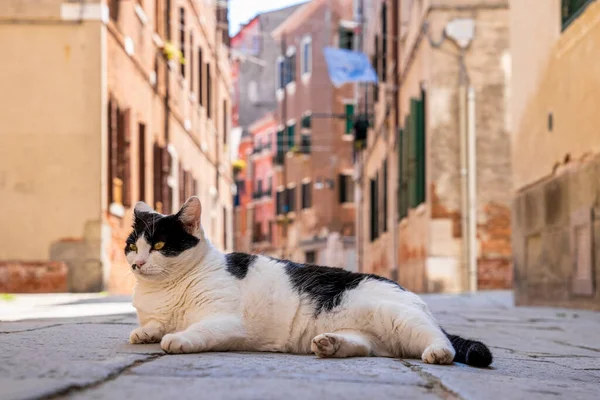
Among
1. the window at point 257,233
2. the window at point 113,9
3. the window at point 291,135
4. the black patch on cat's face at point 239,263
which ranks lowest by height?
the black patch on cat's face at point 239,263

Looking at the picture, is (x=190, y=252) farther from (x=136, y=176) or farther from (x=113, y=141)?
(x=136, y=176)

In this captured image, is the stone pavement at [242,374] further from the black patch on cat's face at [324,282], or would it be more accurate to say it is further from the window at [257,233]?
the window at [257,233]

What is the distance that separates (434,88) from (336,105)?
23.3m

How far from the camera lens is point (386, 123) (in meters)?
21.1

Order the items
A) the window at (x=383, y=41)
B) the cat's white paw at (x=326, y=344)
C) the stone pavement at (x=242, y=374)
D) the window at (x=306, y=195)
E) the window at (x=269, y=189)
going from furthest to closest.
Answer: the window at (x=269, y=189)
the window at (x=306, y=195)
the window at (x=383, y=41)
the cat's white paw at (x=326, y=344)
the stone pavement at (x=242, y=374)

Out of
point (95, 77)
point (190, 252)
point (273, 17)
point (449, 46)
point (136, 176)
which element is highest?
point (273, 17)

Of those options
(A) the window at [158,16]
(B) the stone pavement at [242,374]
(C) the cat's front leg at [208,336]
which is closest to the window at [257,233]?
(A) the window at [158,16]

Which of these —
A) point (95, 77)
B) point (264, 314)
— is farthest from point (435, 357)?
point (95, 77)

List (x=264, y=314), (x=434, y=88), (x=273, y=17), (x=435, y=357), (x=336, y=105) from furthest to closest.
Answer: (x=273, y=17) < (x=336, y=105) < (x=434, y=88) < (x=264, y=314) < (x=435, y=357)

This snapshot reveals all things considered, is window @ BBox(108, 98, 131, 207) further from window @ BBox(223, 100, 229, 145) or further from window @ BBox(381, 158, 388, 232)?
window @ BBox(223, 100, 229, 145)

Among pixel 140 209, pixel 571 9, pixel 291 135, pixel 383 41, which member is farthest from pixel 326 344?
pixel 291 135

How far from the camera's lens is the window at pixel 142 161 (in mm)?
14547

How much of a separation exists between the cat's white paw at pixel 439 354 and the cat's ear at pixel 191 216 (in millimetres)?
1125

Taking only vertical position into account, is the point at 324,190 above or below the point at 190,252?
above
